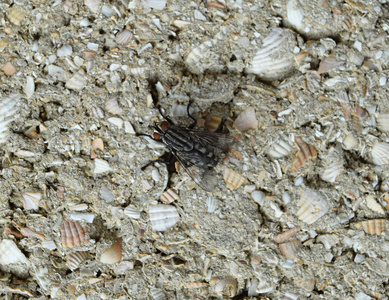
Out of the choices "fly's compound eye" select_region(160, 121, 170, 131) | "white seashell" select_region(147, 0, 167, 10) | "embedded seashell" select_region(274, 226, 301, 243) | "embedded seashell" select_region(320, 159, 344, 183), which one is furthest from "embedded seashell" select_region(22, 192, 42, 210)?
"embedded seashell" select_region(320, 159, 344, 183)

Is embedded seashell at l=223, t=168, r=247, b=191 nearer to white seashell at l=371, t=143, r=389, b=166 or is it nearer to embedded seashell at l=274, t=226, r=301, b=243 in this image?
embedded seashell at l=274, t=226, r=301, b=243

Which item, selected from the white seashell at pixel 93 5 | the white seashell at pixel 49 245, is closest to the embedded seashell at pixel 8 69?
the white seashell at pixel 93 5

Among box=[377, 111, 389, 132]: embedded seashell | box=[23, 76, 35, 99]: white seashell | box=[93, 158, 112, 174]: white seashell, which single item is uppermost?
box=[23, 76, 35, 99]: white seashell

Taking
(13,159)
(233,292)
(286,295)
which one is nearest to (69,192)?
(13,159)

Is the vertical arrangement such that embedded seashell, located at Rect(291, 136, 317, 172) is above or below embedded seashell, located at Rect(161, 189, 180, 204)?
above

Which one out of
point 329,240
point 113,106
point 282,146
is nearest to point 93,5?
point 113,106

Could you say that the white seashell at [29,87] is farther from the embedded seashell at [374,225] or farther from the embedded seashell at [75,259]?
the embedded seashell at [374,225]
